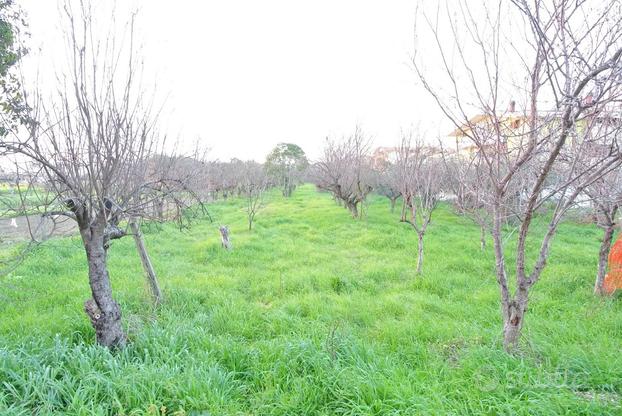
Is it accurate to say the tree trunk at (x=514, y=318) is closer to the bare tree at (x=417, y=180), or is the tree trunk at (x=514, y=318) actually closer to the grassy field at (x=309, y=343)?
the grassy field at (x=309, y=343)

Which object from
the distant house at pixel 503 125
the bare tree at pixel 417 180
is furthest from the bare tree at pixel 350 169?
the distant house at pixel 503 125

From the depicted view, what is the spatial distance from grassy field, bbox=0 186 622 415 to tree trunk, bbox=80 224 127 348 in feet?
0.49

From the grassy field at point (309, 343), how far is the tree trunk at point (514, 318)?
12 centimetres

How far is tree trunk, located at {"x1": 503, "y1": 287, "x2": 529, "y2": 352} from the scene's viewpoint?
279 cm

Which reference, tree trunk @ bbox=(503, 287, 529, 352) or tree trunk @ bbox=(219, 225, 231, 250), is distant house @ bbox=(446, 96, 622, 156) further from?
tree trunk @ bbox=(219, 225, 231, 250)

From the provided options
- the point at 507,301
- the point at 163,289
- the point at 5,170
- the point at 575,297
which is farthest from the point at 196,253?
the point at 575,297

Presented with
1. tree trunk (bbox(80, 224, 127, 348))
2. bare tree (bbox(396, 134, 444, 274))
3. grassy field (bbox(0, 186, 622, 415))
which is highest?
bare tree (bbox(396, 134, 444, 274))

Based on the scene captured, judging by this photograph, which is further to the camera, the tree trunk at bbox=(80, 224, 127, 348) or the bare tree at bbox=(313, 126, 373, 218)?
the bare tree at bbox=(313, 126, 373, 218)

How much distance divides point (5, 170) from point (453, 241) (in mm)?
9955

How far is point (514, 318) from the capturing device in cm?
289

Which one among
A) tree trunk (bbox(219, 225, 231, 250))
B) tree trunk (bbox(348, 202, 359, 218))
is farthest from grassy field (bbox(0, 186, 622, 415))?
tree trunk (bbox(348, 202, 359, 218))

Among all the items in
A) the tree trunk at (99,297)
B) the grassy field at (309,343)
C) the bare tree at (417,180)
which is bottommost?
the grassy field at (309,343)

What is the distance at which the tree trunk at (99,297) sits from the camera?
319 centimetres

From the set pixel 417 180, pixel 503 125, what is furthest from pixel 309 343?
pixel 417 180
